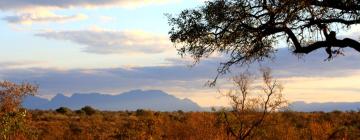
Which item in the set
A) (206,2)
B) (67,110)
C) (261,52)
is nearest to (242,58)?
(261,52)

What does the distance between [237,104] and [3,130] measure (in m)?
9.07

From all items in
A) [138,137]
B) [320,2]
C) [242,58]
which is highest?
[320,2]

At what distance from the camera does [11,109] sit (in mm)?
26406

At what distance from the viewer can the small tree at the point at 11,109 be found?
25.8m

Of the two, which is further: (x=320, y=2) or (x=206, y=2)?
(x=206, y=2)

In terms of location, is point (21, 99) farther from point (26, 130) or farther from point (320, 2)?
point (320, 2)

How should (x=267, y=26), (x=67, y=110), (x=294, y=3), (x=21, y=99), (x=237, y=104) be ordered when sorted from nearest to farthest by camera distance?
(x=294, y=3) → (x=267, y=26) → (x=237, y=104) → (x=21, y=99) → (x=67, y=110)

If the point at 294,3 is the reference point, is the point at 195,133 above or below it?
below

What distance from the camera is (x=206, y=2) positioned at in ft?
61.9

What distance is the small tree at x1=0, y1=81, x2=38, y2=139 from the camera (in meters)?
25.8

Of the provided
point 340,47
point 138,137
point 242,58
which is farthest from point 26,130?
point 340,47

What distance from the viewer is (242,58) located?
1966 cm

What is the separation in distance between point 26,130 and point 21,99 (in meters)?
1.29

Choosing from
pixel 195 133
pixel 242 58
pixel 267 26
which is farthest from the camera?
pixel 195 133
